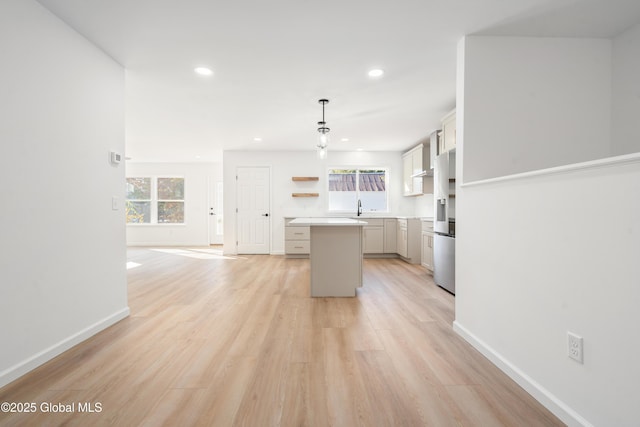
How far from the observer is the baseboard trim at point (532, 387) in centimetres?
135

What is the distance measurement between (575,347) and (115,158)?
135 inches

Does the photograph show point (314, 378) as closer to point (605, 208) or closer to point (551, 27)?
point (605, 208)

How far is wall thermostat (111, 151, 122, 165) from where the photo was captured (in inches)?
103

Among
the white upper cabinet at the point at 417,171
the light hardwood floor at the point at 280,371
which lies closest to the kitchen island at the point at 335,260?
the light hardwood floor at the point at 280,371

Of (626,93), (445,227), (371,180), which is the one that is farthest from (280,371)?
(371,180)

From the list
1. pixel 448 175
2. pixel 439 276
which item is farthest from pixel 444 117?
pixel 439 276

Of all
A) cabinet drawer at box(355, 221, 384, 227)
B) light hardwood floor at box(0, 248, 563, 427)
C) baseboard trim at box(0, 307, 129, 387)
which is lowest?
light hardwood floor at box(0, 248, 563, 427)

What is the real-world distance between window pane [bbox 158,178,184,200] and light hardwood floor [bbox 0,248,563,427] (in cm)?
595

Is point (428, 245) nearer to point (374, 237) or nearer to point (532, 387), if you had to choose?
point (374, 237)

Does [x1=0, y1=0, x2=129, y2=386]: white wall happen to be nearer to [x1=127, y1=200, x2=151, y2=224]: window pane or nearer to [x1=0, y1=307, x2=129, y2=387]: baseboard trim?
[x1=0, y1=307, x2=129, y2=387]: baseboard trim

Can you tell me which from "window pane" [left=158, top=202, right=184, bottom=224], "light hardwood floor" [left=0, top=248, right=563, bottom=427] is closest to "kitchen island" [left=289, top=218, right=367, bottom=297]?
"light hardwood floor" [left=0, top=248, right=563, bottom=427]

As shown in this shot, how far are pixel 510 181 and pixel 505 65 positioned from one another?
4.01 ft

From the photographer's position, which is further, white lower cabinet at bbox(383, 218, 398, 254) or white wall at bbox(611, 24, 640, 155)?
white lower cabinet at bbox(383, 218, 398, 254)

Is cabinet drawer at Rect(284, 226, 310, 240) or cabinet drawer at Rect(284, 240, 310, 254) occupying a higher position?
cabinet drawer at Rect(284, 226, 310, 240)
